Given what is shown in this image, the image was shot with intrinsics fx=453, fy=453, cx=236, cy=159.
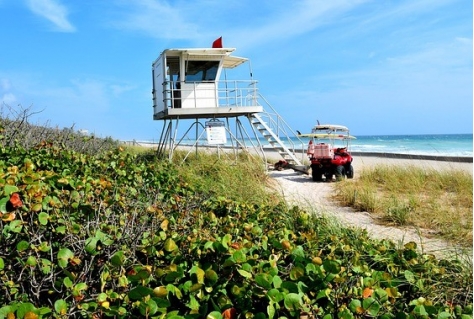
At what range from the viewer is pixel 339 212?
426 inches

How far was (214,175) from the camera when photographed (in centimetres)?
1273

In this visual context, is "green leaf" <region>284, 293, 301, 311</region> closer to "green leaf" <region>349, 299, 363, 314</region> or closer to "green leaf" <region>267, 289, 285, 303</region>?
"green leaf" <region>267, 289, 285, 303</region>

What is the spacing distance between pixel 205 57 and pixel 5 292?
17044 mm

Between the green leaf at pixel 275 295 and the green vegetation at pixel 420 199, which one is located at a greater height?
the green leaf at pixel 275 295

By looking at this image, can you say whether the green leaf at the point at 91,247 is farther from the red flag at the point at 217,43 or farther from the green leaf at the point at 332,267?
the red flag at the point at 217,43

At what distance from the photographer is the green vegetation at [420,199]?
8.84 metres

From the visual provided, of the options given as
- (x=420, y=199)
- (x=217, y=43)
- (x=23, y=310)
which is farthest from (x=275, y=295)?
(x=217, y=43)

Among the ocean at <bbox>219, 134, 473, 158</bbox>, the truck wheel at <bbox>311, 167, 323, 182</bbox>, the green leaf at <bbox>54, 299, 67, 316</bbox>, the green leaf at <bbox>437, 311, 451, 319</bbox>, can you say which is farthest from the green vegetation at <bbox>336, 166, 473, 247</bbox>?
the ocean at <bbox>219, 134, 473, 158</bbox>

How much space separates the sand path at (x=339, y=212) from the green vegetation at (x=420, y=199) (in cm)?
32

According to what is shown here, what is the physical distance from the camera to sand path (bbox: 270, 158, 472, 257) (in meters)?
7.27

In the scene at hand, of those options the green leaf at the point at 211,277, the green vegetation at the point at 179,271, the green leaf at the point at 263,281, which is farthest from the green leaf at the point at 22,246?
the green leaf at the point at 263,281

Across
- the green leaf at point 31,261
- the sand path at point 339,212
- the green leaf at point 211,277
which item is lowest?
the sand path at point 339,212

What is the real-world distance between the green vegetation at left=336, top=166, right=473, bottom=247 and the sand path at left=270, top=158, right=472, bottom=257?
0.32 meters

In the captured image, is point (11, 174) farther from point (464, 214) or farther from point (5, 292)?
point (464, 214)
